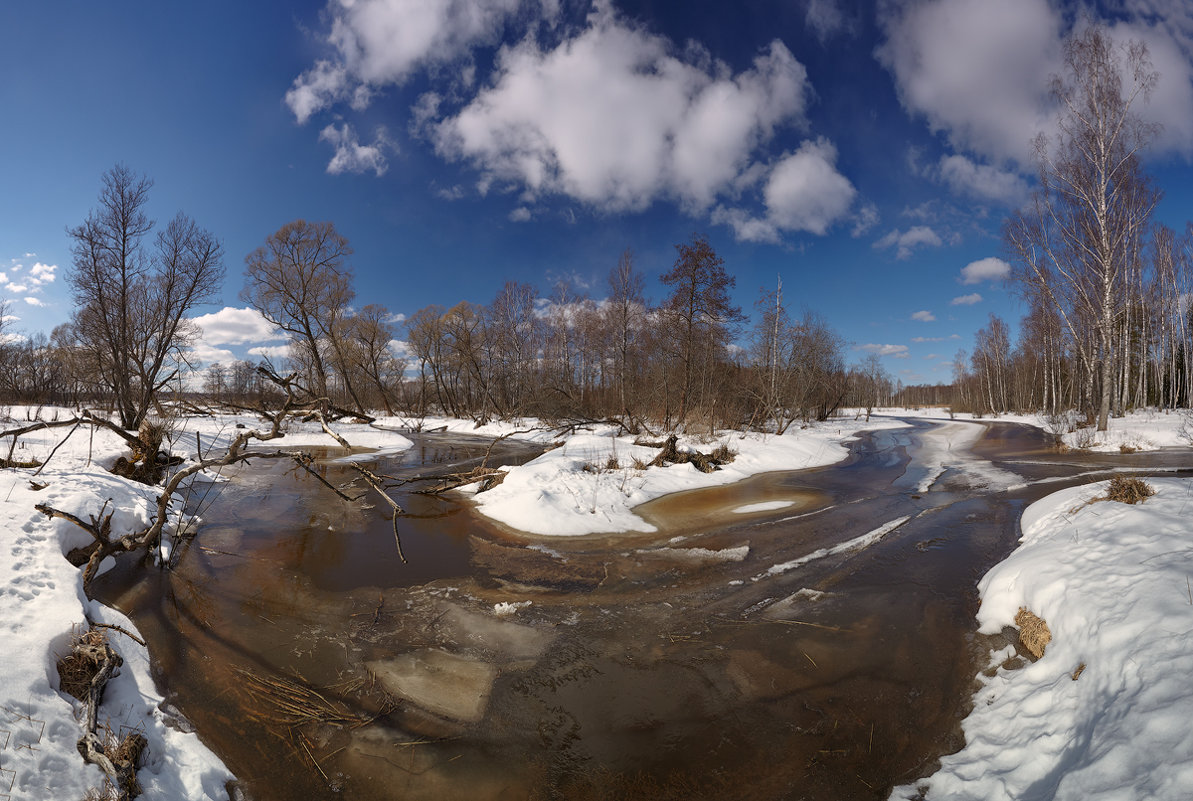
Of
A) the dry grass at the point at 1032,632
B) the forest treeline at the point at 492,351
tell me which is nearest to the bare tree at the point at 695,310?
the forest treeline at the point at 492,351

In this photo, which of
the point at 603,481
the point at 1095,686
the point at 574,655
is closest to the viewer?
the point at 1095,686

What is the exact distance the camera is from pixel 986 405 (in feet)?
174

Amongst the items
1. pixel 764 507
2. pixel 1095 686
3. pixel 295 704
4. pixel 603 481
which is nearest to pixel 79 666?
pixel 295 704

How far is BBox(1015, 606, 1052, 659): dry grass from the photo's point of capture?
14.5 feet

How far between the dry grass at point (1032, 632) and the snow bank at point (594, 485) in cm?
574

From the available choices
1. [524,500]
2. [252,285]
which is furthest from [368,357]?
[524,500]

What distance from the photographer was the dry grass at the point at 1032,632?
14.5 feet

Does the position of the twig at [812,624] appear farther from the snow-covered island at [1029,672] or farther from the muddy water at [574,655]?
the snow-covered island at [1029,672]

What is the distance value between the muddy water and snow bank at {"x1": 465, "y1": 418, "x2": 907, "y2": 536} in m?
0.75

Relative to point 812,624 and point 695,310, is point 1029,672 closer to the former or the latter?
point 812,624

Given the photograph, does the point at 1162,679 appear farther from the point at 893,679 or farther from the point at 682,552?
the point at 682,552

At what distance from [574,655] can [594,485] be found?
6496mm

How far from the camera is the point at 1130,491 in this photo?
6539mm

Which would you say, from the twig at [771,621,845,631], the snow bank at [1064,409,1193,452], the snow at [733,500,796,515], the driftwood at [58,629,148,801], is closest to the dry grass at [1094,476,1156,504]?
the twig at [771,621,845,631]
